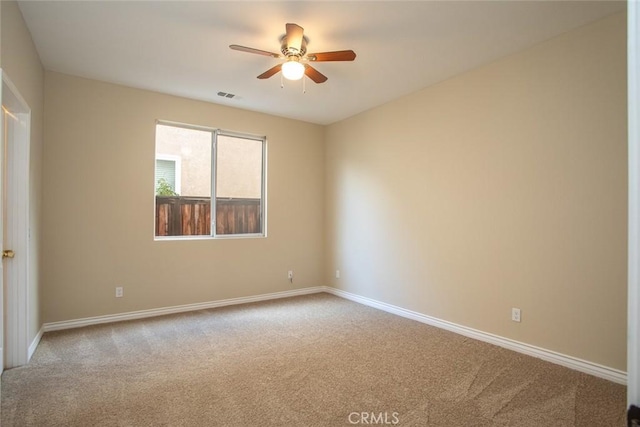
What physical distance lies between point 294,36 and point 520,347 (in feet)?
11.0

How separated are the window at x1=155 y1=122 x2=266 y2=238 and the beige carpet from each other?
145 centimetres

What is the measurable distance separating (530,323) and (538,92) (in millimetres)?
2095

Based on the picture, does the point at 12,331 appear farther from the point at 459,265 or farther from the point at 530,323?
the point at 530,323

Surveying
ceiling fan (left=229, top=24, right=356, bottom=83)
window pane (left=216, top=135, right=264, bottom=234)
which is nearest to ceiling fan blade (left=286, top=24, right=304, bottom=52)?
ceiling fan (left=229, top=24, right=356, bottom=83)

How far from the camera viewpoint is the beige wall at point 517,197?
8.44ft

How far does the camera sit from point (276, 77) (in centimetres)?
371

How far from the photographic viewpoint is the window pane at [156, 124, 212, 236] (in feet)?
14.1

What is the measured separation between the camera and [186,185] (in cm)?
449

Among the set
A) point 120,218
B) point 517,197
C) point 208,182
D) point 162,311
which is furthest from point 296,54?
point 162,311

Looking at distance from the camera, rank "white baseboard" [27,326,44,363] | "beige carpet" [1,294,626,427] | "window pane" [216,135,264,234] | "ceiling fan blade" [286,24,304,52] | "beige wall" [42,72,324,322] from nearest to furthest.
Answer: "beige carpet" [1,294,626,427] → "ceiling fan blade" [286,24,304,52] → "white baseboard" [27,326,44,363] → "beige wall" [42,72,324,322] → "window pane" [216,135,264,234]

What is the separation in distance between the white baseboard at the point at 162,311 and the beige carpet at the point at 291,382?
0.14 m

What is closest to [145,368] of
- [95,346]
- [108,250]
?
[95,346]

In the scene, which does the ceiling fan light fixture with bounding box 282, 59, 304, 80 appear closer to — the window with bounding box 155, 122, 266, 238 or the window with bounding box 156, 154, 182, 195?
the window with bounding box 155, 122, 266, 238

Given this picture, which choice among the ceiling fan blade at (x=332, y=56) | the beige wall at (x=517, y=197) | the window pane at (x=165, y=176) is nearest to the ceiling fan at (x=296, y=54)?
the ceiling fan blade at (x=332, y=56)
